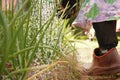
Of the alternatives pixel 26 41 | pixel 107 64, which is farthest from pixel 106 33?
pixel 26 41

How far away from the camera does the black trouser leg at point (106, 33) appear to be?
5.18 ft

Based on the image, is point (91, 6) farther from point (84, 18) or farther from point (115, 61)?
point (115, 61)

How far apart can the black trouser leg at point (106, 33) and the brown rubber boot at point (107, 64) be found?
38 millimetres

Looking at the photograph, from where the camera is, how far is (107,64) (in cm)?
161

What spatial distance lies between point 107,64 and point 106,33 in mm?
153

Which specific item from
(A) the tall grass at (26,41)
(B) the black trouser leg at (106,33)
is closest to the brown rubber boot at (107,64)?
(B) the black trouser leg at (106,33)

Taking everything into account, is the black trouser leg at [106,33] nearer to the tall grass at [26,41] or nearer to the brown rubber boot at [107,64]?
the brown rubber boot at [107,64]

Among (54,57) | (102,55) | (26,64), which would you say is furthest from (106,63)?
(26,64)

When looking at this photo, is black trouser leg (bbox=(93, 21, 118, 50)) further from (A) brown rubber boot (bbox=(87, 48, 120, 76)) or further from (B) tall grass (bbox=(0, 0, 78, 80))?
(B) tall grass (bbox=(0, 0, 78, 80))

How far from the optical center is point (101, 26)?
5.16 feet

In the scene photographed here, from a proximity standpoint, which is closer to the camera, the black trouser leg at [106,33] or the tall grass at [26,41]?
the tall grass at [26,41]

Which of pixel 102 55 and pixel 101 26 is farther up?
pixel 101 26

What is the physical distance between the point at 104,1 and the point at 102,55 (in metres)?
0.29

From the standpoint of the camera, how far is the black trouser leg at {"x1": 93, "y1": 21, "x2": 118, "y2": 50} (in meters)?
1.58
